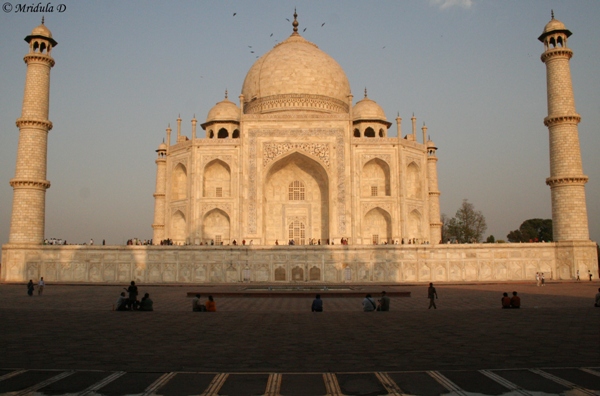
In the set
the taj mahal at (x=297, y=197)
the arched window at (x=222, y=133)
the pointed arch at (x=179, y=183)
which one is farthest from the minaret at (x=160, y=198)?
the arched window at (x=222, y=133)

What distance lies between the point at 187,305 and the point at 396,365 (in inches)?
339

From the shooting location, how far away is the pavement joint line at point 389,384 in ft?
13.2

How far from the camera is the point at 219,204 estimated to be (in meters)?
27.5

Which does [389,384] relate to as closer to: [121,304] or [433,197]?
[121,304]

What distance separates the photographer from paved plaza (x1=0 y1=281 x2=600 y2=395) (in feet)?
13.9

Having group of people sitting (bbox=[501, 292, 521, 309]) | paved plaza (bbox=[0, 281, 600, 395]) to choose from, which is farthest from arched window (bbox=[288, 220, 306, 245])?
paved plaza (bbox=[0, 281, 600, 395])

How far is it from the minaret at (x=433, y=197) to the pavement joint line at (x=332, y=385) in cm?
2717

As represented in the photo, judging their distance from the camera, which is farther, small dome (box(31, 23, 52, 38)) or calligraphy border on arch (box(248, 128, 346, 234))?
calligraphy border on arch (box(248, 128, 346, 234))

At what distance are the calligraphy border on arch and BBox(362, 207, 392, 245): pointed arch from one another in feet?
6.15

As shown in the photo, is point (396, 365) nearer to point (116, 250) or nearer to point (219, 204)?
point (116, 250)

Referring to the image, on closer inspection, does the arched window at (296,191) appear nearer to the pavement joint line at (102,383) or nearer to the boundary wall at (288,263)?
the boundary wall at (288,263)

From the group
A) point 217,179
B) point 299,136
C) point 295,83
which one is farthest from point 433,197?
point 217,179

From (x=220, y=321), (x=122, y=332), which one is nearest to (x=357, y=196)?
(x=220, y=321)

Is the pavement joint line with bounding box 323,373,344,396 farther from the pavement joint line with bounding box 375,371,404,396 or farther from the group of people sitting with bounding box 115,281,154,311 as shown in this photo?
the group of people sitting with bounding box 115,281,154,311
